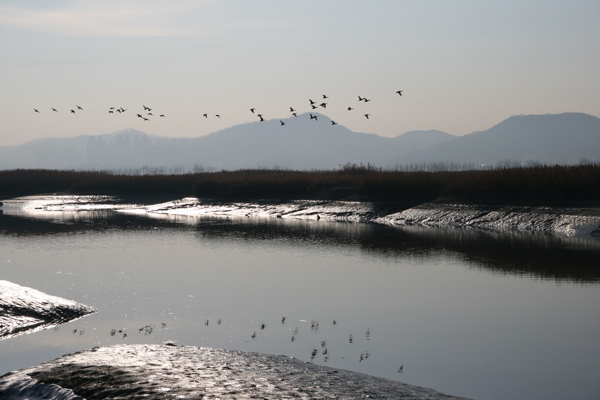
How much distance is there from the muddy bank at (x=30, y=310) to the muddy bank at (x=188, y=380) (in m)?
4.22

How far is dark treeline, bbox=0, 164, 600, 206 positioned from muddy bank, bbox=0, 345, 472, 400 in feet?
106

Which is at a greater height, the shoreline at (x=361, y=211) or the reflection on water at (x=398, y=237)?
the shoreline at (x=361, y=211)

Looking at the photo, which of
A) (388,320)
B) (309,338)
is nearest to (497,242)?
(388,320)

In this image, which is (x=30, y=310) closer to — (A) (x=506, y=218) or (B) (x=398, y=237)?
(B) (x=398, y=237)

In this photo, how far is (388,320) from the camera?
17.9 metres

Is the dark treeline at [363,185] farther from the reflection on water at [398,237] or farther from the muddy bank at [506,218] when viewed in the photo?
the reflection on water at [398,237]

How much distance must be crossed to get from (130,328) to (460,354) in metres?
7.69

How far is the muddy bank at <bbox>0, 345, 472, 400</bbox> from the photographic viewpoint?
33.4 ft

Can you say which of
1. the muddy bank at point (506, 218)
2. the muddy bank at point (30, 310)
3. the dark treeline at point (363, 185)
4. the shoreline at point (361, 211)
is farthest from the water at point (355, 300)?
the dark treeline at point (363, 185)

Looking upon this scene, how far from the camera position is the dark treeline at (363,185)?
42625 mm

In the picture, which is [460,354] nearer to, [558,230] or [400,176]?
[558,230]

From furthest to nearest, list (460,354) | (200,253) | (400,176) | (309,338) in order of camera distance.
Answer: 1. (400,176)
2. (200,253)
3. (309,338)
4. (460,354)

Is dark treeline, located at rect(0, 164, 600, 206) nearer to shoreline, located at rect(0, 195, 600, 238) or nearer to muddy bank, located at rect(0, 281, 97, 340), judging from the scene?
shoreline, located at rect(0, 195, 600, 238)

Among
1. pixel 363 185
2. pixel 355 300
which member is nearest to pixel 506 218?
pixel 363 185
